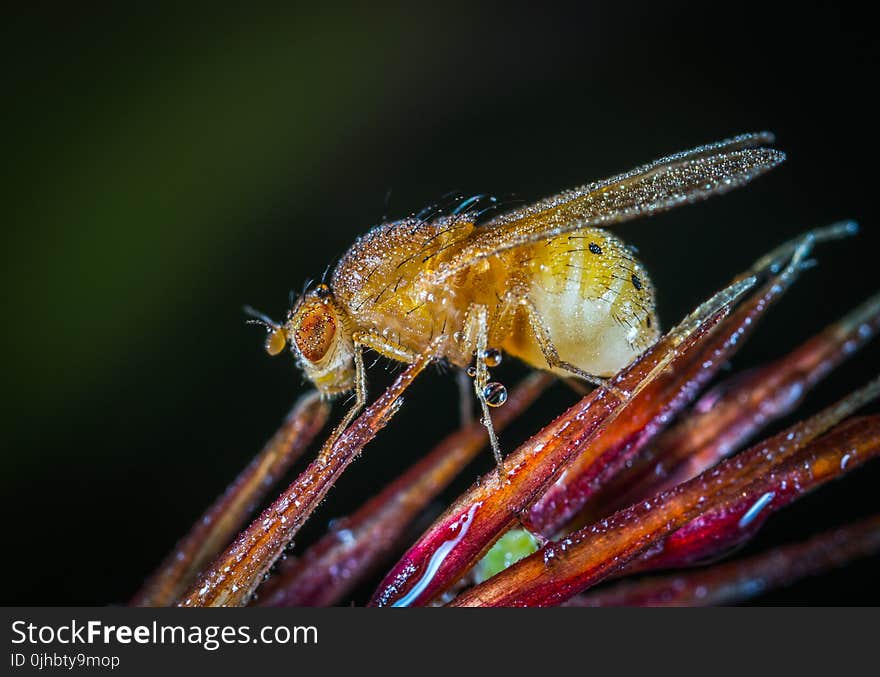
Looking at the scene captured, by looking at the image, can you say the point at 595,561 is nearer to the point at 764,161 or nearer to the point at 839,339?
the point at 839,339

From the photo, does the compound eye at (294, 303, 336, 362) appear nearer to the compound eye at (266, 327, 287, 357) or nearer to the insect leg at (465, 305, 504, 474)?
the compound eye at (266, 327, 287, 357)

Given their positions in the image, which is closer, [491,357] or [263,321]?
[491,357]

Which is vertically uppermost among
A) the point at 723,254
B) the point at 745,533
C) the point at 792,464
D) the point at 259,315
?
the point at 259,315

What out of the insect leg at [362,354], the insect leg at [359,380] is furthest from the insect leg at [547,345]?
the insect leg at [359,380]

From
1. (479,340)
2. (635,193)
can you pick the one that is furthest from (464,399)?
(635,193)

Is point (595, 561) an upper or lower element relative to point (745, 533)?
upper

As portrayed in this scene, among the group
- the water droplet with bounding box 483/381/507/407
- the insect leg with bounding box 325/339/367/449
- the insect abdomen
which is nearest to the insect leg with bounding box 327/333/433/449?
the insect leg with bounding box 325/339/367/449

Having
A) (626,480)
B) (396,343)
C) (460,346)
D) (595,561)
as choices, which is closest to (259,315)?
(396,343)

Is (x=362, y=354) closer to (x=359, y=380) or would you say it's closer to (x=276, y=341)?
(x=359, y=380)

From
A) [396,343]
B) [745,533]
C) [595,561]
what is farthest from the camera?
[396,343]
